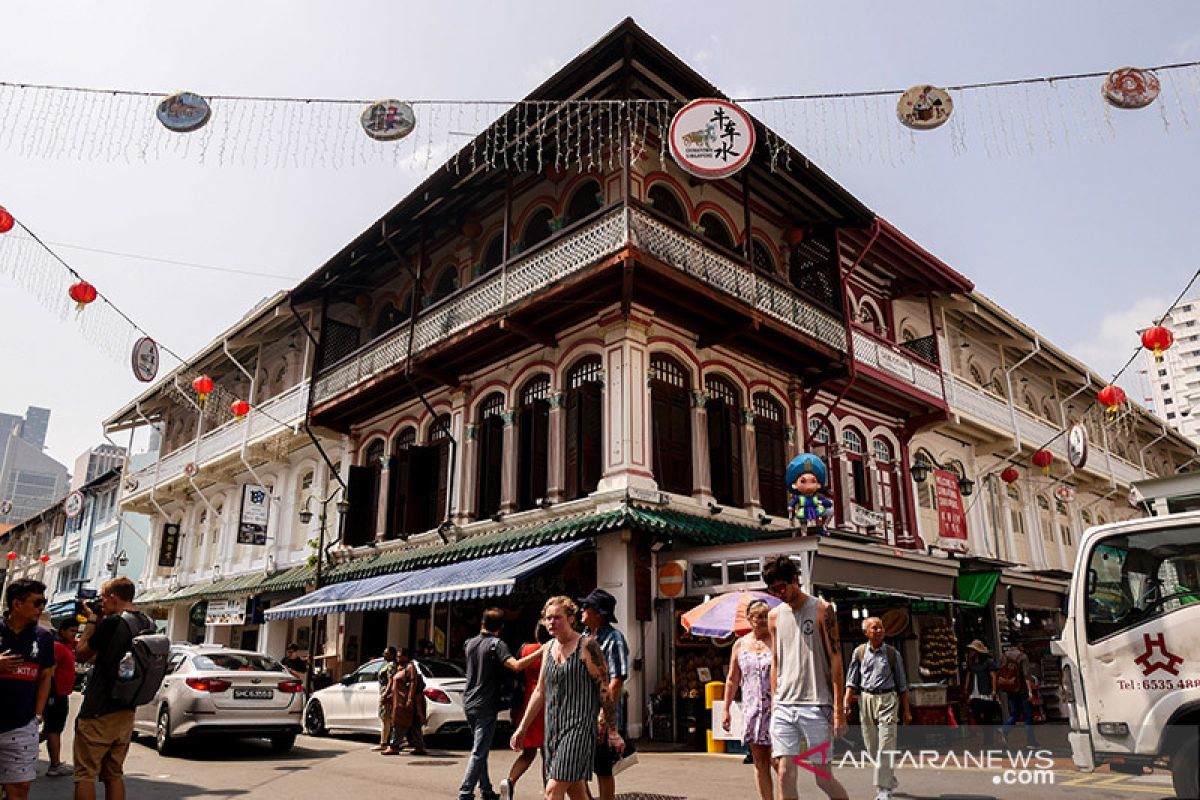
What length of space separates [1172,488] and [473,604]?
1285 cm

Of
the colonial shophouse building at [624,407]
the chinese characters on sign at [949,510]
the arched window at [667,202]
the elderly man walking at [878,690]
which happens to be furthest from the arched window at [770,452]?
the elderly man walking at [878,690]

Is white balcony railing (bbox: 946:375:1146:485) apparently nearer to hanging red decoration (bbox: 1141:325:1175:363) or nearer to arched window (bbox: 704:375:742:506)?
hanging red decoration (bbox: 1141:325:1175:363)

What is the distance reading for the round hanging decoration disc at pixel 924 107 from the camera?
33.2 feet

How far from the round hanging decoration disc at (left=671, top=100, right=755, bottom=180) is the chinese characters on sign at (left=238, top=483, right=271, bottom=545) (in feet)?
52.7

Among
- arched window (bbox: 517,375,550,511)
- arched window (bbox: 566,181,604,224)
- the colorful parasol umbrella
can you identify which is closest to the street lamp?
the colorful parasol umbrella

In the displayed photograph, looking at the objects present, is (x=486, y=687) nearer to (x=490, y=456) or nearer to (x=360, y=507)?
(x=490, y=456)

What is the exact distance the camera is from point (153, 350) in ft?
60.1

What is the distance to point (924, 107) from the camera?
10.2 m

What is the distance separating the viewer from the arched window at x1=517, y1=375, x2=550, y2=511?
16.2 meters

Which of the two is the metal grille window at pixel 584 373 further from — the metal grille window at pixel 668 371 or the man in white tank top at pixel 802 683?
the man in white tank top at pixel 802 683

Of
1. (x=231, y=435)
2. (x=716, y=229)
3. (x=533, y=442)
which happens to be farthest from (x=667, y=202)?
(x=231, y=435)

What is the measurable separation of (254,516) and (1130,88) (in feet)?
69.2

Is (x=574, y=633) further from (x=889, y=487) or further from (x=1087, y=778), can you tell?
(x=889, y=487)

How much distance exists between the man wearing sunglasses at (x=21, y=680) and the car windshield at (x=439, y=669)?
25.7ft
